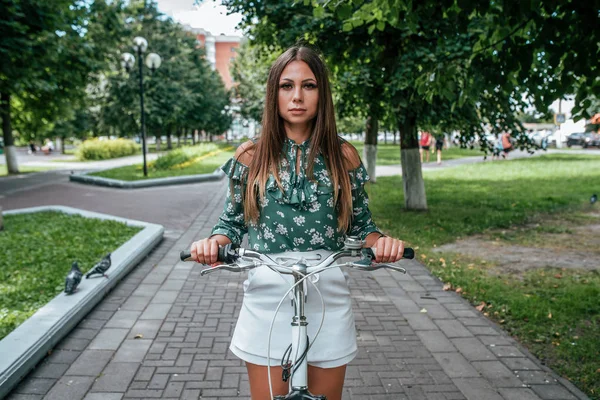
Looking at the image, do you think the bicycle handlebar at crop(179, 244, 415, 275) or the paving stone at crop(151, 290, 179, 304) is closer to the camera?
the bicycle handlebar at crop(179, 244, 415, 275)

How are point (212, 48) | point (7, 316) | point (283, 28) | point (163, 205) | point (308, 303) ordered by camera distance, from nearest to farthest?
point (308, 303) < point (7, 316) < point (283, 28) < point (163, 205) < point (212, 48)

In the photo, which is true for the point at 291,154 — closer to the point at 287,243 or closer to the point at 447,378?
the point at 287,243

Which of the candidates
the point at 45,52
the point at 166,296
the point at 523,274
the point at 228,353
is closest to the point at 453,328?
the point at 228,353

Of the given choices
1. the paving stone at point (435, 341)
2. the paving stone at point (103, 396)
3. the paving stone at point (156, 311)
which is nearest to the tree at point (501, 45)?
the paving stone at point (435, 341)

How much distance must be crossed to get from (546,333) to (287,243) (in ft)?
11.8

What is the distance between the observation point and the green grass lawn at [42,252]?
5059 millimetres

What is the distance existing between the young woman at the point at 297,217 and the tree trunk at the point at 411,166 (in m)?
8.22

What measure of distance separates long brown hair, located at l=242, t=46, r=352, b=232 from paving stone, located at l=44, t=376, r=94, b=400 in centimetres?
228

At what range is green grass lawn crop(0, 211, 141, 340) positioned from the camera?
5059 mm

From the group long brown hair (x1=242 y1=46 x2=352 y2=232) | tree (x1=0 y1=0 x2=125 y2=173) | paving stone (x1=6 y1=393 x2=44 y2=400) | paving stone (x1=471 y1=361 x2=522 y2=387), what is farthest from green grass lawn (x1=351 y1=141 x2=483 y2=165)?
long brown hair (x1=242 y1=46 x2=352 y2=232)

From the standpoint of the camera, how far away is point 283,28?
9.99m

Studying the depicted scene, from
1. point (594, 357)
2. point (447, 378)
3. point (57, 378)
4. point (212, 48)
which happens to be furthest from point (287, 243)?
point (212, 48)

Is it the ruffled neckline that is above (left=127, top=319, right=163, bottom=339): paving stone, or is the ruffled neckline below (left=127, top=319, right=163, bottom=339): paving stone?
above

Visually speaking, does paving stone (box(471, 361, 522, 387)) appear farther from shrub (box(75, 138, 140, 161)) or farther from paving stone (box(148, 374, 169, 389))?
shrub (box(75, 138, 140, 161))
